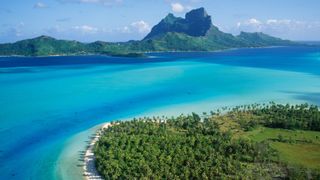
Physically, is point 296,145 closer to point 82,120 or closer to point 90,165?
point 90,165

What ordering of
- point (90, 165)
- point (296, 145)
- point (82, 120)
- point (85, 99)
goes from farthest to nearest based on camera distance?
point (85, 99) → point (82, 120) → point (296, 145) → point (90, 165)

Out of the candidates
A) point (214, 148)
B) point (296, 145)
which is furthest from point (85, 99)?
point (296, 145)

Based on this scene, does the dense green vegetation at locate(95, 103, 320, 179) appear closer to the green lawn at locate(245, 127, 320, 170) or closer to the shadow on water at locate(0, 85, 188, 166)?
the green lawn at locate(245, 127, 320, 170)

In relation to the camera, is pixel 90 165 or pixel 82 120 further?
pixel 82 120

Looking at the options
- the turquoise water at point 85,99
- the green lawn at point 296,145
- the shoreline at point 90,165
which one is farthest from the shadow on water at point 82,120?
the green lawn at point 296,145

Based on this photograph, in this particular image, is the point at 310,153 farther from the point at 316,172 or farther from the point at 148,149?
the point at 148,149

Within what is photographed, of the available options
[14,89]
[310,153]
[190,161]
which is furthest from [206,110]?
[14,89]
